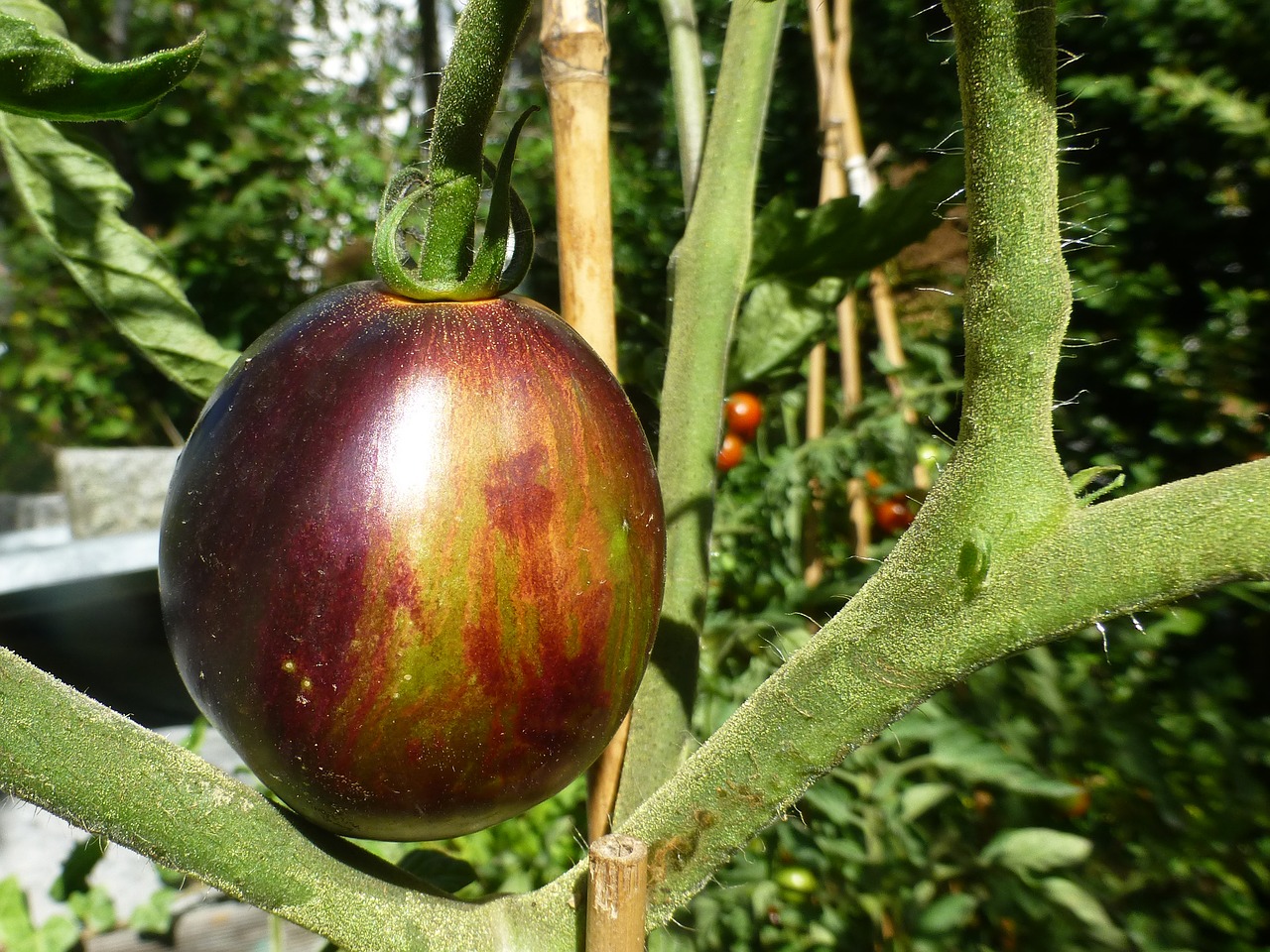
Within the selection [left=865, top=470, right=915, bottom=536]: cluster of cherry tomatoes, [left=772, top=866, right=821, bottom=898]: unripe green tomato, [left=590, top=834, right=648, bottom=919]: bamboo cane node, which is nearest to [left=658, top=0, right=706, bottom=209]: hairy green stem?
[left=590, top=834, right=648, bottom=919]: bamboo cane node

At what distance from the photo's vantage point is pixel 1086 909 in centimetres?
69

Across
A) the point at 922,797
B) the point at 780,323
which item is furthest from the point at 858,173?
the point at 922,797

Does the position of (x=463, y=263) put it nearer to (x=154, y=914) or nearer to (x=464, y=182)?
(x=464, y=182)

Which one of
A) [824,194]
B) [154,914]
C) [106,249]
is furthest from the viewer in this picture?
[154,914]

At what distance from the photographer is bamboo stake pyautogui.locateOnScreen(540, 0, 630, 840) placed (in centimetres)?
52

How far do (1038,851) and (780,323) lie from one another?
0.41m

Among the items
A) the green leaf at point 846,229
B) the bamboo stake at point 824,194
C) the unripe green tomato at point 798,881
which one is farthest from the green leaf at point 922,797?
the green leaf at point 846,229

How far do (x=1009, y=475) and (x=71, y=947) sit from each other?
1263 millimetres

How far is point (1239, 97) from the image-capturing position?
174 cm

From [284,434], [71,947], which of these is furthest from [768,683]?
[71,947]

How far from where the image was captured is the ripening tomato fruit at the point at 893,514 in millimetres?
1422

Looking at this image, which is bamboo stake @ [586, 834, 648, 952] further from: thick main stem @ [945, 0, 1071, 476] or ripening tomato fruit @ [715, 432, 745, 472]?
ripening tomato fruit @ [715, 432, 745, 472]

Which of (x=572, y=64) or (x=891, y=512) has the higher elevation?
(x=572, y=64)

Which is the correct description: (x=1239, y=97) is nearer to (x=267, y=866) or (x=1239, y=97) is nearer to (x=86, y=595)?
(x=267, y=866)
